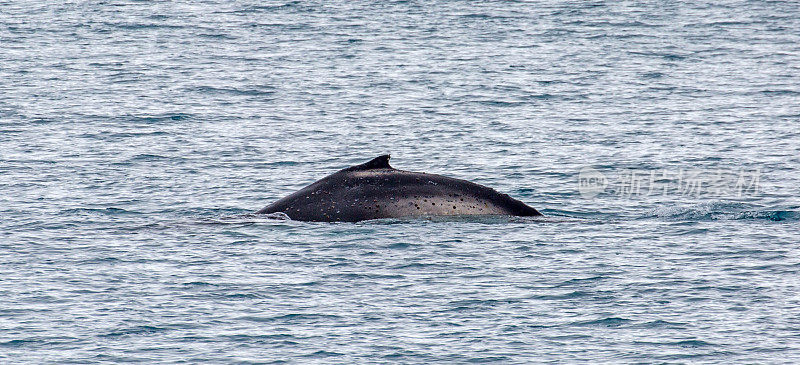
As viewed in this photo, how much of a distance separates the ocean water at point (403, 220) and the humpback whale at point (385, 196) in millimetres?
293

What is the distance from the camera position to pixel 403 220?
2608cm

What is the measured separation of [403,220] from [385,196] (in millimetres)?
652

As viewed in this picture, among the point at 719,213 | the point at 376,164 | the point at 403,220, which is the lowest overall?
the point at 719,213

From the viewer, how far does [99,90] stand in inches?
2133

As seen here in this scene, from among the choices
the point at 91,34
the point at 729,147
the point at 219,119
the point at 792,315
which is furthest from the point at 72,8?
the point at 792,315

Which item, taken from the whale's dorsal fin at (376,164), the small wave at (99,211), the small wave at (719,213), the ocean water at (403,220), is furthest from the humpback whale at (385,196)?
the small wave at (99,211)

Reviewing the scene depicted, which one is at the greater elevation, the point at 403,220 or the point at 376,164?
the point at 376,164

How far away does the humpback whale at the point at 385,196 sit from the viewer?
84.5 feet

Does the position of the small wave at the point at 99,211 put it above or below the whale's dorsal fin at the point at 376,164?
below

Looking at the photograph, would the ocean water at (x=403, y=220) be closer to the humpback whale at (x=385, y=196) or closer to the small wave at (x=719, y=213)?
the small wave at (x=719, y=213)

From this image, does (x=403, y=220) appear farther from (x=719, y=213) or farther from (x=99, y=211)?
(x=99, y=211)

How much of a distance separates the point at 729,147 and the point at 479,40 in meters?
34.1

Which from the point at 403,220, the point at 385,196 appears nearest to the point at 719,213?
the point at 403,220

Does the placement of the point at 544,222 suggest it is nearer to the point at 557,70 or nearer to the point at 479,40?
the point at 557,70
